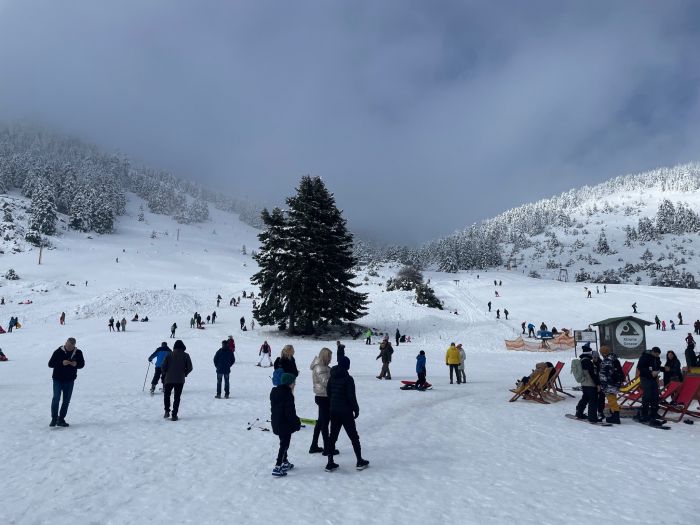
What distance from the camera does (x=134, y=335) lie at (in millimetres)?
36531

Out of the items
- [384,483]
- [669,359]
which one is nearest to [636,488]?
[384,483]

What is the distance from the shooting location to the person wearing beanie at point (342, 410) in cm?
736

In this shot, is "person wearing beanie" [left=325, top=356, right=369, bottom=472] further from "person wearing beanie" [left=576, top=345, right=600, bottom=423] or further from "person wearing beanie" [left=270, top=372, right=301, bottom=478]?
"person wearing beanie" [left=576, top=345, right=600, bottom=423]

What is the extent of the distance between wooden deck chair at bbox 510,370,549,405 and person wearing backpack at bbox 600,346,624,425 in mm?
3151

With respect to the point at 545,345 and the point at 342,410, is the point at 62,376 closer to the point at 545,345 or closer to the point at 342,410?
the point at 342,410

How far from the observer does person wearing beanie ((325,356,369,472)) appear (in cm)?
736

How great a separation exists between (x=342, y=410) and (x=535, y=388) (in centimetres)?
952

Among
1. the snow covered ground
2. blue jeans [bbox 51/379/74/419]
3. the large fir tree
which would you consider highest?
the large fir tree

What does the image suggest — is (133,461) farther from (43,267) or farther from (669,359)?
(43,267)

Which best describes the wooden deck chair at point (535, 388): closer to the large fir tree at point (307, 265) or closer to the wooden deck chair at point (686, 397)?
the wooden deck chair at point (686, 397)

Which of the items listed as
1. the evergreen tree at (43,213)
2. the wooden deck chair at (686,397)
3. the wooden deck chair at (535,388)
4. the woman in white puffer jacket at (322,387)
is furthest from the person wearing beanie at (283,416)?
the evergreen tree at (43,213)

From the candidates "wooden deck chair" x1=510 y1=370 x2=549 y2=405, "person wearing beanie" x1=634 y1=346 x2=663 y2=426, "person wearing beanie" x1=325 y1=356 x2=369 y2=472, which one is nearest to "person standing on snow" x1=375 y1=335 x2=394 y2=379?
"wooden deck chair" x1=510 y1=370 x2=549 y2=405

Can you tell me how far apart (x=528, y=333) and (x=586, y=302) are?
2038 cm

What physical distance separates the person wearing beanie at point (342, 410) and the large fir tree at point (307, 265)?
29.1 metres
